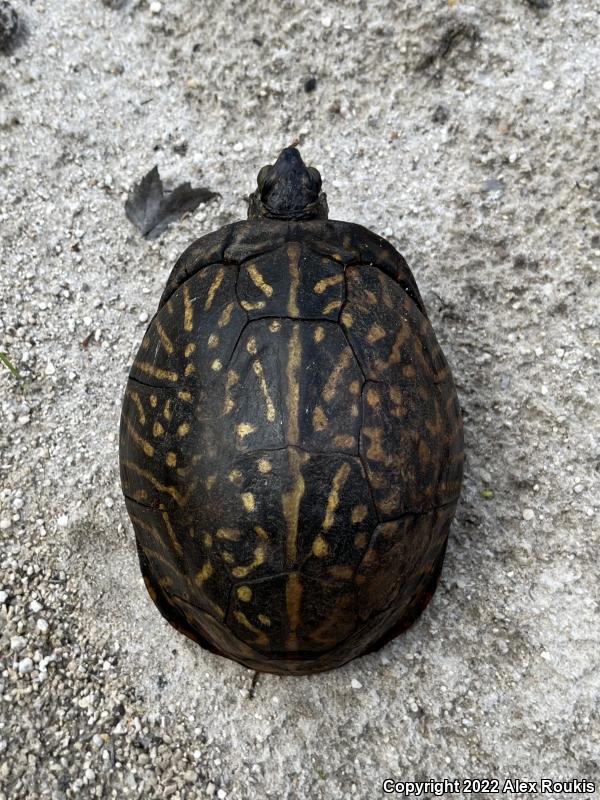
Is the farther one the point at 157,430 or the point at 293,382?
the point at 157,430

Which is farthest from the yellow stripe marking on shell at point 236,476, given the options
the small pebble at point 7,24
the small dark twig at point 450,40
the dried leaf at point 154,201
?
the small pebble at point 7,24

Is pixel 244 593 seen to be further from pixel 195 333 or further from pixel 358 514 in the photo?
pixel 195 333

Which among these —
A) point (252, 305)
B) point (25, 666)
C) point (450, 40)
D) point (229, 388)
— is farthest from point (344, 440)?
point (450, 40)

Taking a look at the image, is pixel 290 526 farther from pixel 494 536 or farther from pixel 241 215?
pixel 241 215

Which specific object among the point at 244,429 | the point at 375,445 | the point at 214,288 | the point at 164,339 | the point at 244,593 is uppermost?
the point at 214,288

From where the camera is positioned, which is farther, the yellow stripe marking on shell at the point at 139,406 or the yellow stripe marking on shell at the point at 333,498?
the yellow stripe marking on shell at the point at 139,406

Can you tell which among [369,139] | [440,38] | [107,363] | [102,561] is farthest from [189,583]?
[440,38]

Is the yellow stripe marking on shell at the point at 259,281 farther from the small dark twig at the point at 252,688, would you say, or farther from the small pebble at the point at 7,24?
the small pebble at the point at 7,24
